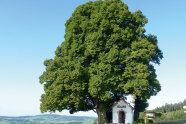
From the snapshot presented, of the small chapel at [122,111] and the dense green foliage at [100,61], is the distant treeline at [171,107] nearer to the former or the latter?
the small chapel at [122,111]

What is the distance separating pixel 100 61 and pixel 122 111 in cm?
918

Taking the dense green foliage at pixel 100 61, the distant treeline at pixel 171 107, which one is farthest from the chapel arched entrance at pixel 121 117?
the distant treeline at pixel 171 107

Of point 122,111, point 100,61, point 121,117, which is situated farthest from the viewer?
point 121,117

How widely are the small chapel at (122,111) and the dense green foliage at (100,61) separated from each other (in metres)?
1.26

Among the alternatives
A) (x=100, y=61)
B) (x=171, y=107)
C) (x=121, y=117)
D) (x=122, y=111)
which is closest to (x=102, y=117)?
(x=122, y=111)

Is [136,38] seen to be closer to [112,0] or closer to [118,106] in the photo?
[112,0]

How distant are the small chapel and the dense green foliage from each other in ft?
4.15

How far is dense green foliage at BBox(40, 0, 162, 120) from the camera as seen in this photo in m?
26.0

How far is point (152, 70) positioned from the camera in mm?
31453

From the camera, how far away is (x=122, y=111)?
30.7 metres

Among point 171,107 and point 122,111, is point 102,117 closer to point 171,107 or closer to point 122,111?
point 122,111

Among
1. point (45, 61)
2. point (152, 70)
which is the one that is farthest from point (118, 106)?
point (45, 61)

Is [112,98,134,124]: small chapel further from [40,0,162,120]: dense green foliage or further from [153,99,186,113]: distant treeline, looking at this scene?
[153,99,186,113]: distant treeline

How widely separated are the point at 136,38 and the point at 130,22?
300 cm
